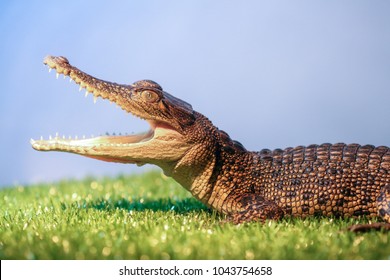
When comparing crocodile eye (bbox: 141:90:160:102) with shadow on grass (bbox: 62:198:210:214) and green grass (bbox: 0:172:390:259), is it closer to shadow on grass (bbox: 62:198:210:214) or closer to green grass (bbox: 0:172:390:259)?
green grass (bbox: 0:172:390:259)

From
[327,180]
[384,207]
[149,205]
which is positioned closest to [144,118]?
[149,205]

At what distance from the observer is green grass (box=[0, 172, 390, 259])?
15.9 ft

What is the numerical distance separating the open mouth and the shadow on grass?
1.01 metres

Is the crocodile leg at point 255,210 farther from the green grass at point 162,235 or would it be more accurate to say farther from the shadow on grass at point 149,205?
the shadow on grass at point 149,205

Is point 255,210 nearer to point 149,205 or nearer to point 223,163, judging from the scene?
point 223,163

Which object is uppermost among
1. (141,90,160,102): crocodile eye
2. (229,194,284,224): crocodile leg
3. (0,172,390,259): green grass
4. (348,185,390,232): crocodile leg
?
(141,90,160,102): crocodile eye

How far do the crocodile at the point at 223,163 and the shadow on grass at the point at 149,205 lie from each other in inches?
33.4

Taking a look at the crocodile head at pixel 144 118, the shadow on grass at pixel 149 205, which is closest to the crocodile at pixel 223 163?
the crocodile head at pixel 144 118

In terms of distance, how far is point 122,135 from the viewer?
6754 mm

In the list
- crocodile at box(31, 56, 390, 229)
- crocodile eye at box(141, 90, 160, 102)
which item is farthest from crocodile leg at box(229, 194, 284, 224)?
crocodile eye at box(141, 90, 160, 102)

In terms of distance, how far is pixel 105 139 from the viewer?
21.9ft

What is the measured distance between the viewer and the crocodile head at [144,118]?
6336 millimetres
